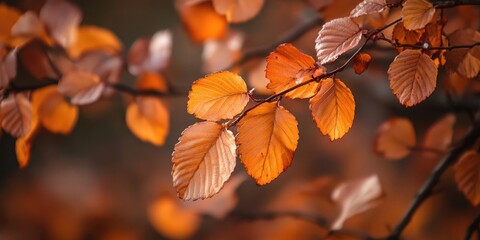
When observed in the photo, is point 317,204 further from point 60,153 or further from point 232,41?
point 60,153

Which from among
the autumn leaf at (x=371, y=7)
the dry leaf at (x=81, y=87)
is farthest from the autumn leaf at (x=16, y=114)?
the autumn leaf at (x=371, y=7)

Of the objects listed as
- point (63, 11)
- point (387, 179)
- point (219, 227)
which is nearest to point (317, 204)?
point (387, 179)

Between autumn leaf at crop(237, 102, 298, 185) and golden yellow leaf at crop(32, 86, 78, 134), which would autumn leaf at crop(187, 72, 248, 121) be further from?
golden yellow leaf at crop(32, 86, 78, 134)

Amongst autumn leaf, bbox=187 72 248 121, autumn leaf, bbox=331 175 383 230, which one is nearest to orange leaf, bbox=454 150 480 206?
autumn leaf, bbox=331 175 383 230

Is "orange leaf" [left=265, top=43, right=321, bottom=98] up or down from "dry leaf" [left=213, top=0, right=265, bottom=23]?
up

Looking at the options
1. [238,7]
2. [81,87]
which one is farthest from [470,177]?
[81,87]
